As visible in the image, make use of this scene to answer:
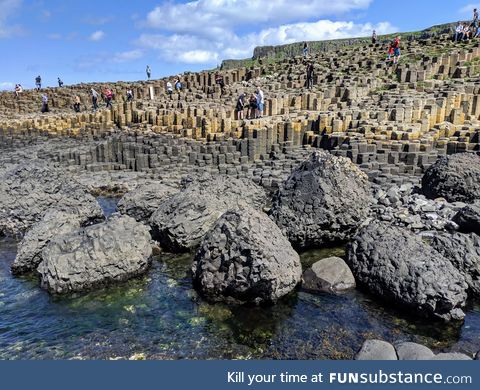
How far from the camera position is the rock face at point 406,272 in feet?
25.3

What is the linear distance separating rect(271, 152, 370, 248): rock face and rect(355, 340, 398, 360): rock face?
434 centimetres

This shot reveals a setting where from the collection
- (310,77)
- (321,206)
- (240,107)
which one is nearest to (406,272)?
(321,206)

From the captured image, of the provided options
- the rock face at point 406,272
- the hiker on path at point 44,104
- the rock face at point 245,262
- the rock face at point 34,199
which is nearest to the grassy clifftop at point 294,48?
the hiker on path at point 44,104

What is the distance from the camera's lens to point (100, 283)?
359 inches

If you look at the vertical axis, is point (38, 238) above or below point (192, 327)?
above

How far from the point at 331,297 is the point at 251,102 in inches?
614

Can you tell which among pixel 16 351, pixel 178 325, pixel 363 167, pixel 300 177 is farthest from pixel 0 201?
pixel 363 167

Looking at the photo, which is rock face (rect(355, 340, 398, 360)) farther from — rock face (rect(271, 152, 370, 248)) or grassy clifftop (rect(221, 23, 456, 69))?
grassy clifftop (rect(221, 23, 456, 69))

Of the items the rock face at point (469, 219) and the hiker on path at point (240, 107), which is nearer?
the rock face at point (469, 219)

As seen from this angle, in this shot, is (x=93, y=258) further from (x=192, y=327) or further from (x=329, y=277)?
(x=329, y=277)

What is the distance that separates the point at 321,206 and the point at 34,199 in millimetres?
8228

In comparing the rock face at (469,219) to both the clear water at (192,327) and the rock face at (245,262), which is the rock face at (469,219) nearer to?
the clear water at (192,327)

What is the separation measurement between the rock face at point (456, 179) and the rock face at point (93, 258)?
9.06m

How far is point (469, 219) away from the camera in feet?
34.4
